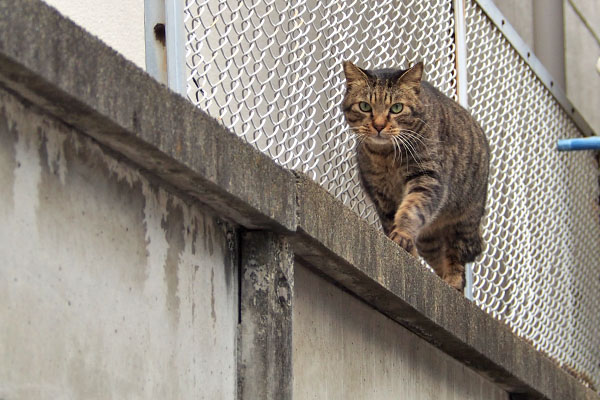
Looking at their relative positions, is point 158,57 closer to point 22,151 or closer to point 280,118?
point 22,151

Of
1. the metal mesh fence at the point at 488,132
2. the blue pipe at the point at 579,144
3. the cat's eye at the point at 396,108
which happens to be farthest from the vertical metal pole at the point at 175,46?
the blue pipe at the point at 579,144

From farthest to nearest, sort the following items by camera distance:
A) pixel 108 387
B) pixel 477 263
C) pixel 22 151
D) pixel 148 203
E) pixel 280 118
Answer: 1. pixel 477 263
2. pixel 280 118
3. pixel 148 203
4. pixel 108 387
5. pixel 22 151

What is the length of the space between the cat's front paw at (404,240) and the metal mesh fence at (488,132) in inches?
8.0

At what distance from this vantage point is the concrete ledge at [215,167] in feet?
6.83

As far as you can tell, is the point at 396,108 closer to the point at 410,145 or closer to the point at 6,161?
the point at 410,145

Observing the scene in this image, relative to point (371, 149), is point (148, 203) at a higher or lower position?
lower

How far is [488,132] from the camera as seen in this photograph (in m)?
5.74

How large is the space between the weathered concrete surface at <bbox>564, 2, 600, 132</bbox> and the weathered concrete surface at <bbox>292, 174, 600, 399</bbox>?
2889 mm

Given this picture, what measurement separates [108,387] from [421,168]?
2620mm

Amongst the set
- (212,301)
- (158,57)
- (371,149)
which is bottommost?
(212,301)

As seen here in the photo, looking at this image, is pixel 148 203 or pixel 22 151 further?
pixel 148 203

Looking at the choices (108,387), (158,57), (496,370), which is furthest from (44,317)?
(496,370)

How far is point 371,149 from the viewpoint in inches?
188

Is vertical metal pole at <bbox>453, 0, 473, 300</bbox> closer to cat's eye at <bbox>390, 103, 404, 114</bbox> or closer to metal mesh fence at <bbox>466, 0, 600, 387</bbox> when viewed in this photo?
metal mesh fence at <bbox>466, 0, 600, 387</bbox>
